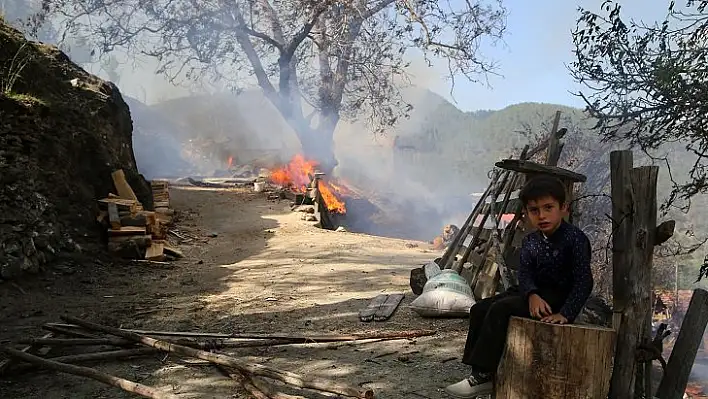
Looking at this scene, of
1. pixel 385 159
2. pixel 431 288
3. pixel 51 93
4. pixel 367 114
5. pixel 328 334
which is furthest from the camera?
pixel 385 159

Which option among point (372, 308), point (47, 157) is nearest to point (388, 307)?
point (372, 308)

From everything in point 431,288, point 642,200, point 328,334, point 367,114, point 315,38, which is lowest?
point 328,334

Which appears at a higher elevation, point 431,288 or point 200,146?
point 200,146

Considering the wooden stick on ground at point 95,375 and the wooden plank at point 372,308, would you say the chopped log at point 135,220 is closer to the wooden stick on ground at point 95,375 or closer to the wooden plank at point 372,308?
the wooden plank at point 372,308

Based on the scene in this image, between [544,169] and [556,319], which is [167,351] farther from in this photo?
[544,169]

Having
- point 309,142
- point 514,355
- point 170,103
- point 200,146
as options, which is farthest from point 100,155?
point 170,103

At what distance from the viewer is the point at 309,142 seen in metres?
22.8

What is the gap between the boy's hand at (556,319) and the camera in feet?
8.51

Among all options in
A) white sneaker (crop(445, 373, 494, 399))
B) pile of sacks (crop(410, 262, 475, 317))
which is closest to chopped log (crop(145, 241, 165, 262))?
pile of sacks (crop(410, 262, 475, 317))

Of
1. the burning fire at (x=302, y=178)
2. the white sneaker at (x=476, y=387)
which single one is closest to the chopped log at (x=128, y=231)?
the white sneaker at (x=476, y=387)

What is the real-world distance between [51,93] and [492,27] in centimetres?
1425

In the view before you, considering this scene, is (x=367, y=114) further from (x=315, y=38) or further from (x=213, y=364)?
(x=213, y=364)

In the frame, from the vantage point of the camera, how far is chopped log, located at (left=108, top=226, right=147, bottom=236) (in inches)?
342

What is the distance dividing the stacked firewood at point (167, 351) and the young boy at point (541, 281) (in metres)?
0.67
